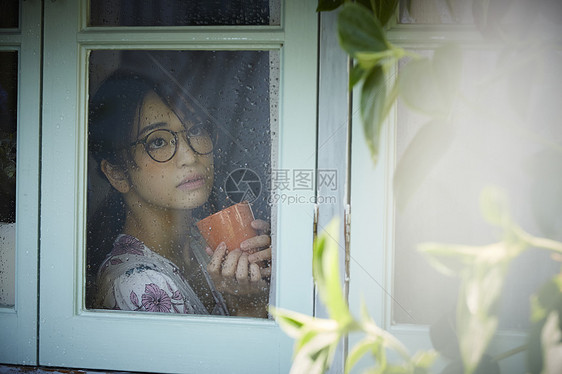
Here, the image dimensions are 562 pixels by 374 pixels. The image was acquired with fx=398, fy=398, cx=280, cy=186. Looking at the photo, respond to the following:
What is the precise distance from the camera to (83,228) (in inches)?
46.8

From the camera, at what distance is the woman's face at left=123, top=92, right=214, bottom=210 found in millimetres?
1183

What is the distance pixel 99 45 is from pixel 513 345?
4.62ft

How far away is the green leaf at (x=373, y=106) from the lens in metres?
0.37

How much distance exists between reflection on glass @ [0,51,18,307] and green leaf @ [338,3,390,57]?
1.20 metres

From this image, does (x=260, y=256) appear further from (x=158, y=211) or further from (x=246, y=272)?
(x=158, y=211)

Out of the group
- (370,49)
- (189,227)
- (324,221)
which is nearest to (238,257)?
(189,227)

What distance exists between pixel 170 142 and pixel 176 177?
106mm

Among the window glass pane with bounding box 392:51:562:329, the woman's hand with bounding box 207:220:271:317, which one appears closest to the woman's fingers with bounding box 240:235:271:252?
the woman's hand with bounding box 207:220:271:317

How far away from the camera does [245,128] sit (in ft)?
3.82

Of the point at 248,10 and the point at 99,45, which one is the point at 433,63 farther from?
the point at 99,45

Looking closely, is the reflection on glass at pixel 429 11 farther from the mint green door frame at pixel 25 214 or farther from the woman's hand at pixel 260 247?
the mint green door frame at pixel 25 214

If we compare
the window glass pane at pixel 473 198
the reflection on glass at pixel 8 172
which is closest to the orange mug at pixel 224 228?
the window glass pane at pixel 473 198

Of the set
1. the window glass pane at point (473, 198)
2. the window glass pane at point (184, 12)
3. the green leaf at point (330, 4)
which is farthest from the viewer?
the window glass pane at point (184, 12)

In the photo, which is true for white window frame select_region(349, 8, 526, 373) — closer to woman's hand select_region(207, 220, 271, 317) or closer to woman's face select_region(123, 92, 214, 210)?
woman's hand select_region(207, 220, 271, 317)
